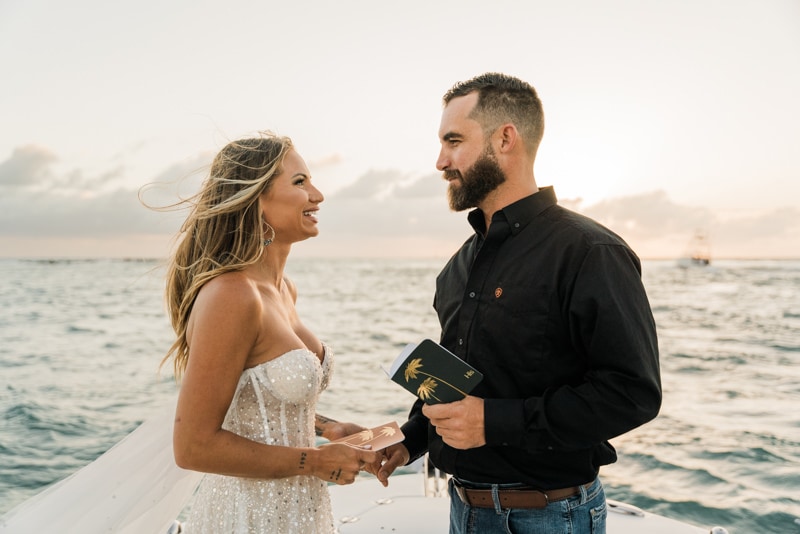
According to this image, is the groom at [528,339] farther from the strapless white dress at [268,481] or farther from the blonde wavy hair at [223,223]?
the blonde wavy hair at [223,223]

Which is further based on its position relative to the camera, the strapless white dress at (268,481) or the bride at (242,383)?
the strapless white dress at (268,481)

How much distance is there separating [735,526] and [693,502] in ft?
1.86

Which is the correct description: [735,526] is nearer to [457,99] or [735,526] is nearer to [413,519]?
[413,519]

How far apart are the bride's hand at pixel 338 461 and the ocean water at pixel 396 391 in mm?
1025

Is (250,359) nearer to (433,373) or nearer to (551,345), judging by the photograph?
(433,373)

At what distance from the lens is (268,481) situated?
2262mm

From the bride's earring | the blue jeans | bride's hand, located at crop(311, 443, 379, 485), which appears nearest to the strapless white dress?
bride's hand, located at crop(311, 443, 379, 485)

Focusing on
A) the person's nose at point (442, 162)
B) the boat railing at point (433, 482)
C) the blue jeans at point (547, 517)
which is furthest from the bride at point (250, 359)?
the boat railing at point (433, 482)

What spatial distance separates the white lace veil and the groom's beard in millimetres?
1571

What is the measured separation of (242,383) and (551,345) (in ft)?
3.40

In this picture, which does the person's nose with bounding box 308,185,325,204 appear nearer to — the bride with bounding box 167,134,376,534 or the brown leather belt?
the bride with bounding box 167,134,376,534

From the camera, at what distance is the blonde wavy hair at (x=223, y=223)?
2.32 m

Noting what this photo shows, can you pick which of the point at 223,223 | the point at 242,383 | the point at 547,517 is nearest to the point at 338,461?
the point at 242,383

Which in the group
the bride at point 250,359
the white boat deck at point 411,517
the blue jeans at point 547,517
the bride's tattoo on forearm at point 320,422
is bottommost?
the white boat deck at point 411,517
